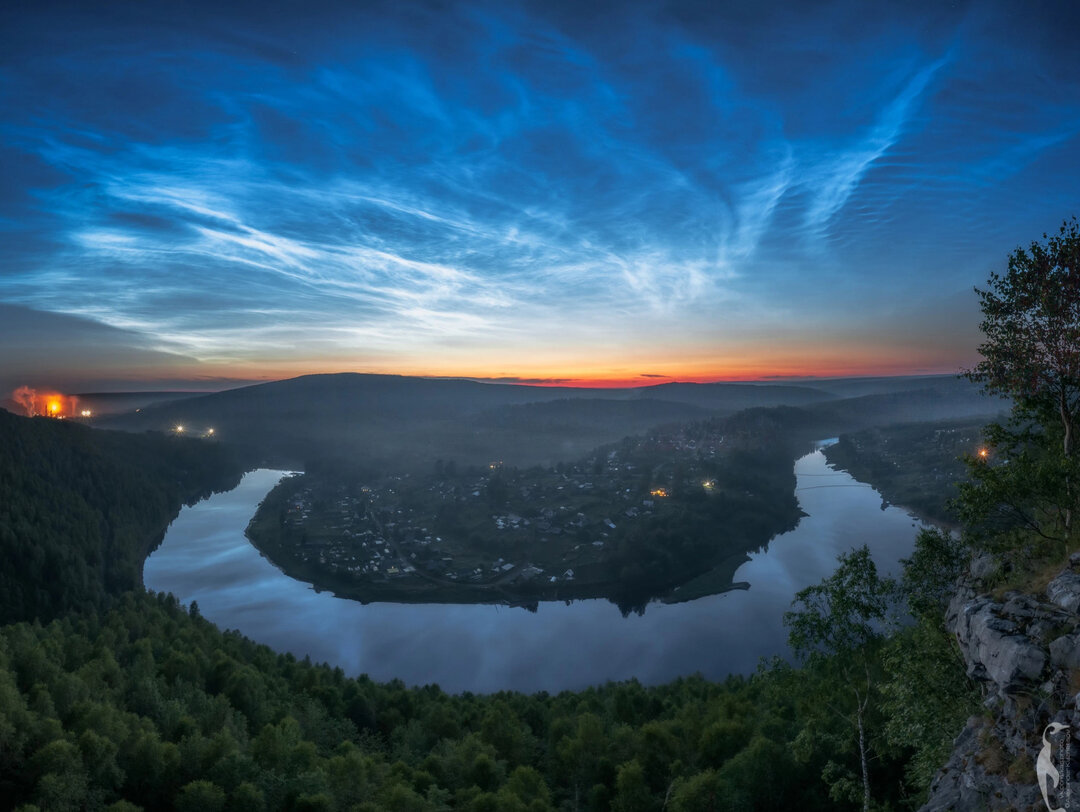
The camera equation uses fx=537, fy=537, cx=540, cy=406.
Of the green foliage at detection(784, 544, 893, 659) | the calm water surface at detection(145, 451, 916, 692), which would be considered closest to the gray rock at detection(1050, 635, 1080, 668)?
the green foliage at detection(784, 544, 893, 659)

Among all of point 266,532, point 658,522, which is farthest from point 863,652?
point 266,532

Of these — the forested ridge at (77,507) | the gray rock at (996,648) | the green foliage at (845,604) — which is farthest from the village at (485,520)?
the gray rock at (996,648)

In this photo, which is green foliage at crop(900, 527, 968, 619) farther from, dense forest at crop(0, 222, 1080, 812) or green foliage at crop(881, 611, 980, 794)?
green foliage at crop(881, 611, 980, 794)

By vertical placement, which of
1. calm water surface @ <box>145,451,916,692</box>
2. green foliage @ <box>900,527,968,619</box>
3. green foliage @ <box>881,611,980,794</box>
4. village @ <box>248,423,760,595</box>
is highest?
green foliage @ <box>900,527,968,619</box>

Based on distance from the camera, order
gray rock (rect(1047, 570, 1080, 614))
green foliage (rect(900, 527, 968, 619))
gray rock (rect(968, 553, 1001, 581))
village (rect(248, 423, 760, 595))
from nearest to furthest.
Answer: gray rock (rect(1047, 570, 1080, 614)), gray rock (rect(968, 553, 1001, 581)), green foliage (rect(900, 527, 968, 619)), village (rect(248, 423, 760, 595))

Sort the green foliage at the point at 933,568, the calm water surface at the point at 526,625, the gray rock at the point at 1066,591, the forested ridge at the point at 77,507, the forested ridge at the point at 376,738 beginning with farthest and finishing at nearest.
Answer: the forested ridge at the point at 77,507 → the calm water surface at the point at 526,625 → the forested ridge at the point at 376,738 → the green foliage at the point at 933,568 → the gray rock at the point at 1066,591

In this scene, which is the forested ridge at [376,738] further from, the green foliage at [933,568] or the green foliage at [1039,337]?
the green foliage at [1039,337]
